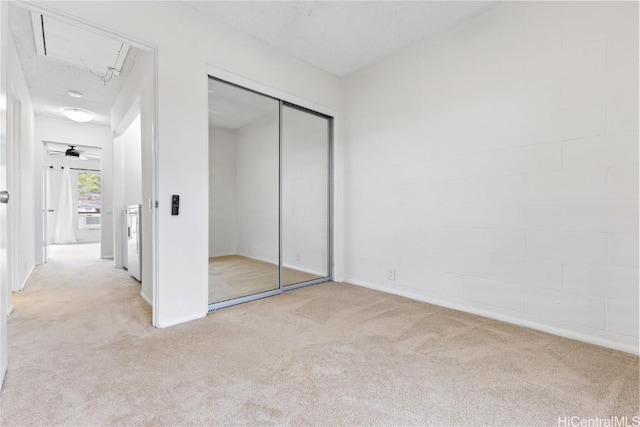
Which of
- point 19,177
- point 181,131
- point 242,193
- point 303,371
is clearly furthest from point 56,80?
point 303,371

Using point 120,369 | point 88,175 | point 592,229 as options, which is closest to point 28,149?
point 120,369

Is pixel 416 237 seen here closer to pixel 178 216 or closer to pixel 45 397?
pixel 178 216

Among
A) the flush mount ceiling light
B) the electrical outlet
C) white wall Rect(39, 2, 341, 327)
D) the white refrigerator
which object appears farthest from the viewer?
the flush mount ceiling light

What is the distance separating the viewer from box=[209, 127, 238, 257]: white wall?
2.92 metres

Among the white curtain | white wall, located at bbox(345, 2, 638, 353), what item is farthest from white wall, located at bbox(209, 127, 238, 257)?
the white curtain

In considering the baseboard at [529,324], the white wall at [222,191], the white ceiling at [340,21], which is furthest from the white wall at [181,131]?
the baseboard at [529,324]

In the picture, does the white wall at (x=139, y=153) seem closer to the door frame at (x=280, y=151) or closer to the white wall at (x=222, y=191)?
the white wall at (x=222, y=191)

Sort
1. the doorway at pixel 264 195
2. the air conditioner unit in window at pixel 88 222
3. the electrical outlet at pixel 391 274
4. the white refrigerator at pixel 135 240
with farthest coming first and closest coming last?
1. the air conditioner unit in window at pixel 88 222
2. the white refrigerator at pixel 135 240
3. the electrical outlet at pixel 391 274
4. the doorway at pixel 264 195

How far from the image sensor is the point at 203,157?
2516 mm

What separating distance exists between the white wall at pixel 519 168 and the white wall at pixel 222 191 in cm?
161

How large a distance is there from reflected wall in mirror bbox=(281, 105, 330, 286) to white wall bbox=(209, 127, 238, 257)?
1.85 feet

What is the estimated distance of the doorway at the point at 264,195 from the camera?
2967mm

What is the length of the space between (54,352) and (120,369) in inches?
23.9

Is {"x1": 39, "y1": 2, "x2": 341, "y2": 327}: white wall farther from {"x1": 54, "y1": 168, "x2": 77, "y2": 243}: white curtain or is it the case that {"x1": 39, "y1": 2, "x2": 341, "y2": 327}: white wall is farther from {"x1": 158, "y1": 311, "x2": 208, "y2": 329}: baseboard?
{"x1": 54, "y1": 168, "x2": 77, "y2": 243}: white curtain
